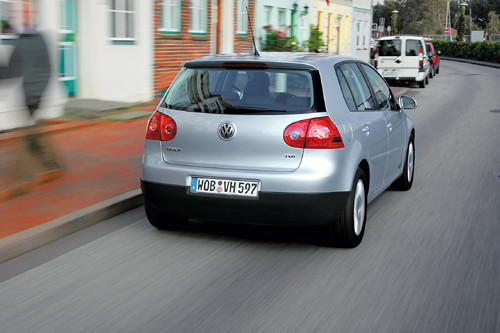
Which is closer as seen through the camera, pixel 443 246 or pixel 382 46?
pixel 443 246

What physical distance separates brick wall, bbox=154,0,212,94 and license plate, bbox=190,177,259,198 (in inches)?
505

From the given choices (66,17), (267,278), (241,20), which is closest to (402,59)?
(241,20)

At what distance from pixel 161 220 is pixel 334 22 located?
33.7 meters

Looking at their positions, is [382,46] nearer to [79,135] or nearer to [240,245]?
[79,135]

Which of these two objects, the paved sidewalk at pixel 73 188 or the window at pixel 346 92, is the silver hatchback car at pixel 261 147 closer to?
the window at pixel 346 92

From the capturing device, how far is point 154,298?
4.83 meters

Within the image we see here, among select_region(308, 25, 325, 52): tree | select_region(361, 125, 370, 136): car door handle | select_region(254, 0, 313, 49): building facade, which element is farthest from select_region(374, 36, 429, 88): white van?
select_region(361, 125, 370, 136): car door handle

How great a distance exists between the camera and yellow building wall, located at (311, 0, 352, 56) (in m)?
35.6

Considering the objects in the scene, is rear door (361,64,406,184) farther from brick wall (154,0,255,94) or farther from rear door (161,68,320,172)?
brick wall (154,0,255,94)

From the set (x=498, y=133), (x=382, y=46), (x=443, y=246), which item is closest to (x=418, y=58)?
(x=382, y=46)

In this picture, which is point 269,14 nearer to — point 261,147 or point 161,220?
point 161,220

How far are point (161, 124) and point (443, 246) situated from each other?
8.02 ft

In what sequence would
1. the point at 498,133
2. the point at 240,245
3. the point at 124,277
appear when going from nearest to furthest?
the point at 124,277 → the point at 240,245 → the point at 498,133

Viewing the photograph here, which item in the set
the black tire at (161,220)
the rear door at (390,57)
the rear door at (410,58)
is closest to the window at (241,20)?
the rear door at (390,57)
